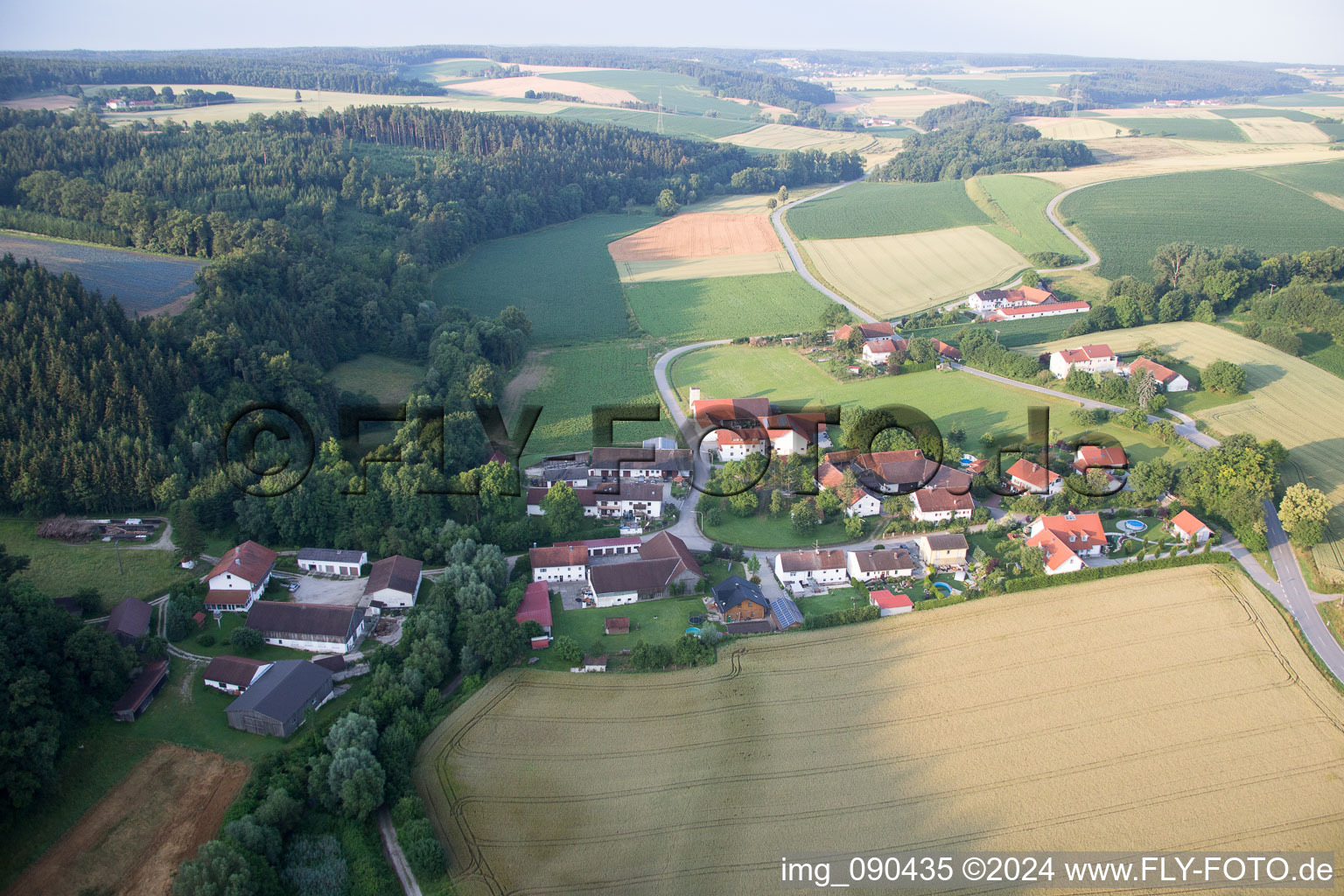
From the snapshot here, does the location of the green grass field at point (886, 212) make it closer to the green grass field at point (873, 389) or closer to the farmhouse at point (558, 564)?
the green grass field at point (873, 389)

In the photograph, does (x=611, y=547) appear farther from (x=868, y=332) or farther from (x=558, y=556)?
(x=868, y=332)

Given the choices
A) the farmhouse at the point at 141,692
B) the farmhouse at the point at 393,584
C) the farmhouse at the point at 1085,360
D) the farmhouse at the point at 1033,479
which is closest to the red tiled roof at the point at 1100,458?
the farmhouse at the point at 1033,479

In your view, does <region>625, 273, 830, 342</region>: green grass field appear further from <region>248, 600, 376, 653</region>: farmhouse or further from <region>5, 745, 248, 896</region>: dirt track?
<region>5, 745, 248, 896</region>: dirt track

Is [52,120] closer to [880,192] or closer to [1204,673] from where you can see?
[880,192]

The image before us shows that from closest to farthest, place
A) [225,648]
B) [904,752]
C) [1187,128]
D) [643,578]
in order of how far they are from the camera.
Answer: [904,752] → [225,648] → [643,578] → [1187,128]

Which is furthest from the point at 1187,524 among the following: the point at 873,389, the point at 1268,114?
the point at 1268,114

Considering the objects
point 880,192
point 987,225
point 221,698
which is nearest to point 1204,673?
point 221,698
